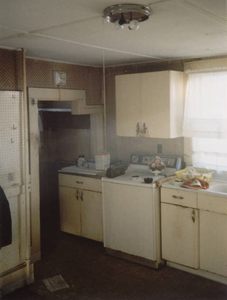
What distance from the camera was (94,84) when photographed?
4645mm

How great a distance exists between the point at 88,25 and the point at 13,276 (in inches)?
99.8

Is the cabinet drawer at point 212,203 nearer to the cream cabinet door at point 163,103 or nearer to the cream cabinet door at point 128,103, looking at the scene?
the cream cabinet door at point 163,103

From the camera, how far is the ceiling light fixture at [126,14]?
187 cm

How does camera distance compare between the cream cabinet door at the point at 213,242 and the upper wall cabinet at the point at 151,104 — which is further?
the upper wall cabinet at the point at 151,104

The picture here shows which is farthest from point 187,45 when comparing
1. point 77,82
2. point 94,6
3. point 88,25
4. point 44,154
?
point 44,154

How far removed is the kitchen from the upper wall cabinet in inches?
13.9

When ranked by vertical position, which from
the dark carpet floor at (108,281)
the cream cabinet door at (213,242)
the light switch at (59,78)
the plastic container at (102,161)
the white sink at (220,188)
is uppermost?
the light switch at (59,78)

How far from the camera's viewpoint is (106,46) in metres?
3.06

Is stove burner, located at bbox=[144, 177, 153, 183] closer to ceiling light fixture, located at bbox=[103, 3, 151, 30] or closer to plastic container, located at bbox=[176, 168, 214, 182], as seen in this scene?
plastic container, located at bbox=[176, 168, 214, 182]

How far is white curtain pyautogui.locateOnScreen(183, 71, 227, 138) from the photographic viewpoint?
3715 millimetres

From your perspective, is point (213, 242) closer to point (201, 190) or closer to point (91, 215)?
point (201, 190)

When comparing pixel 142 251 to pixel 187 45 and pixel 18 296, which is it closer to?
pixel 18 296

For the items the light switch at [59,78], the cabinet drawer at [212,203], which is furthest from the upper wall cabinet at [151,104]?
the cabinet drawer at [212,203]

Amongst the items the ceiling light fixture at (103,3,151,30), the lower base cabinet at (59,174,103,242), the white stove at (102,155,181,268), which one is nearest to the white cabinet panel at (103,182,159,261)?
the white stove at (102,155,181,268)
